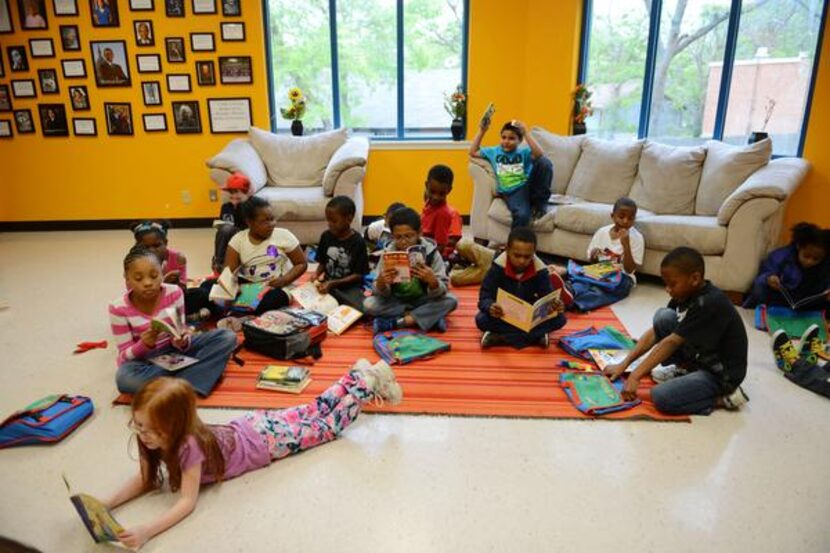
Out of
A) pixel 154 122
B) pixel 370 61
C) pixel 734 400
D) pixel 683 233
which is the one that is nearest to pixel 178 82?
pixel 154 122

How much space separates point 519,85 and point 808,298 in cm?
339

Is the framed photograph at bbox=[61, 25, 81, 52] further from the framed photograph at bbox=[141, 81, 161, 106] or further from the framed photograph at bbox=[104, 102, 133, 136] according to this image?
the framed photograph at bbox=[141, 81, 161, 106]

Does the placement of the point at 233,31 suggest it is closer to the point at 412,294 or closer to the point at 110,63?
the point at 110,63

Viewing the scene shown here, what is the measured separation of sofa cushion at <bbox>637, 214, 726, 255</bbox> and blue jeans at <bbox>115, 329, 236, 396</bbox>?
9.66 ft

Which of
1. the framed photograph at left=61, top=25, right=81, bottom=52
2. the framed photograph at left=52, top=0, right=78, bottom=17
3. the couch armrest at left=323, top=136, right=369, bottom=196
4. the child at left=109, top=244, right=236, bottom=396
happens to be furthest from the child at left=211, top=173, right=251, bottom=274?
the framed photograph at left=52, top=0, right=78, bottom=17

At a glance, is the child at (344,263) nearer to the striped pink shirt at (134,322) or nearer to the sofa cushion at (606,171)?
the striped pink shirt at (134,322)

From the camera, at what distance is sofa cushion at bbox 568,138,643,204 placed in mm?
4680

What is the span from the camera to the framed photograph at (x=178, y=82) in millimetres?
5559

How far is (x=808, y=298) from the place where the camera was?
330 cm

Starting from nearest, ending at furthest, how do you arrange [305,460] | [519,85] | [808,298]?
[305,460]
[808,298]
[519,85]

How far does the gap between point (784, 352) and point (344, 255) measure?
248cm

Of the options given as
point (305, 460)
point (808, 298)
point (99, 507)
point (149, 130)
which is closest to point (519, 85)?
point (808, 298)

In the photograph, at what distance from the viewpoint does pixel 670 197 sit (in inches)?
173

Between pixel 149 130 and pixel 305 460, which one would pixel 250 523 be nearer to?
pixel 305 460
